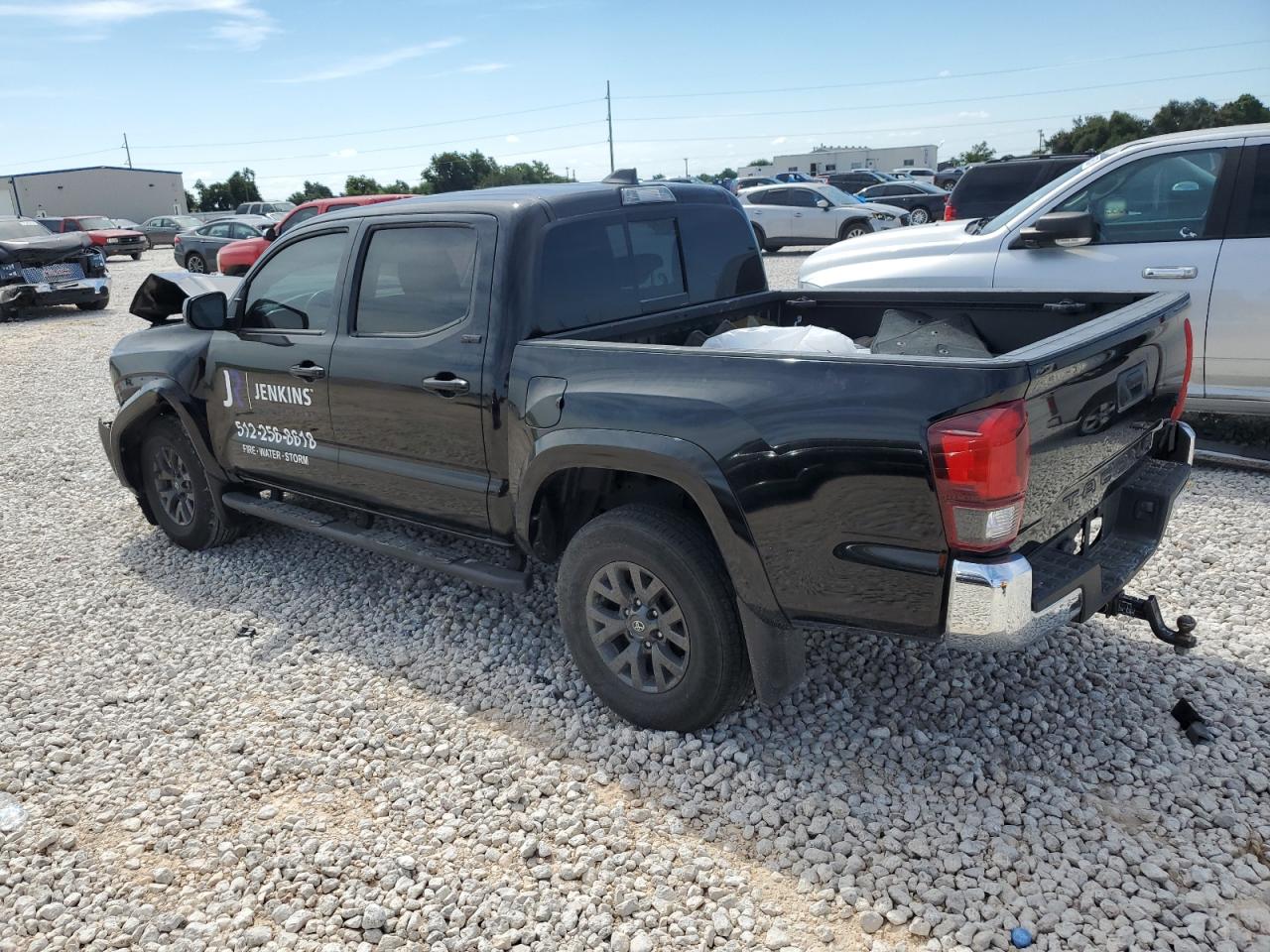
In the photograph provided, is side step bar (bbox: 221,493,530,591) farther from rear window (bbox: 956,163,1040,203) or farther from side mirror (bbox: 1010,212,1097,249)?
rear window (bbox: 956,163,1040,203)

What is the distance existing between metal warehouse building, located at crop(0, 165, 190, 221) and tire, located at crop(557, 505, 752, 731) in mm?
73458

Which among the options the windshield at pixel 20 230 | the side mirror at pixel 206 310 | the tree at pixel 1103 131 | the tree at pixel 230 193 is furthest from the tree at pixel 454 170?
the side mirror at pixel 206 310

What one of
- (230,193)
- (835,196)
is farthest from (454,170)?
(835,196)

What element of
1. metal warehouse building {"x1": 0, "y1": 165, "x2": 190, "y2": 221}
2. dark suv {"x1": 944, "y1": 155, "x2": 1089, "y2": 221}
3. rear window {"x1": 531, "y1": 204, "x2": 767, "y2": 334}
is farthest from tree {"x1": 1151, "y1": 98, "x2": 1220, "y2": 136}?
metal warehouse building {"x1": 0, "y1": 165, "x2": 190, "y2": 221}

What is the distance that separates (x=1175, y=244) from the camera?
5.93m

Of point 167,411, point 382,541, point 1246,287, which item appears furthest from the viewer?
point 1246,287

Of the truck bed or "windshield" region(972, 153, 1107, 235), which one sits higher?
"windshield" region(972, 153, 1107, 235)

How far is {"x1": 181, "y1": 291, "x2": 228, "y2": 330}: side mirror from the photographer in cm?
475

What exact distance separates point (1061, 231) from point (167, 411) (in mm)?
5284

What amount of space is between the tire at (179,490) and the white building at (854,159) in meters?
84.4

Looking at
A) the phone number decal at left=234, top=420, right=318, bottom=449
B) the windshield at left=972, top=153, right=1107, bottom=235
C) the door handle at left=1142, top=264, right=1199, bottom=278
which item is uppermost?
the windshield at left=972, top=153, right=1107, bottom=235

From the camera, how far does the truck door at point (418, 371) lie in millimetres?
3830

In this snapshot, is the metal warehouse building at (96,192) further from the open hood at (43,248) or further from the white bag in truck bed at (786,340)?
the white bag in truck bed at (786,340)

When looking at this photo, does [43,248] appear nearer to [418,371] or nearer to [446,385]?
[418,371]
